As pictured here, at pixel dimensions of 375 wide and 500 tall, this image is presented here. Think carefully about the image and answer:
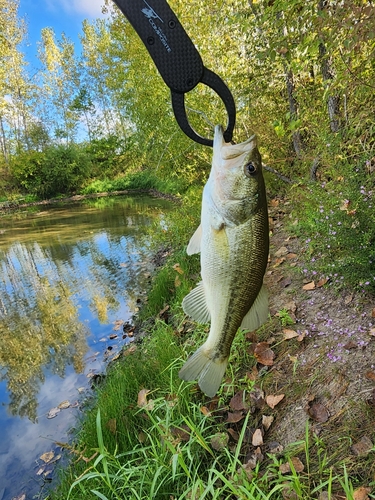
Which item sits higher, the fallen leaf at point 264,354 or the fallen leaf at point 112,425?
the fallen leaf at point 264,354

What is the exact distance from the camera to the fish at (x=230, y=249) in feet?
3.77

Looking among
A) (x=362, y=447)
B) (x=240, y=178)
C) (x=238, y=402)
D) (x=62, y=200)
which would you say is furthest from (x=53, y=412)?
(x=62, y=200)

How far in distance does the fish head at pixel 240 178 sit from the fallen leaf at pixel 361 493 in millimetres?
1594

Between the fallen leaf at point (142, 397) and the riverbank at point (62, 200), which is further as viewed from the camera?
the riverbank at point (62, 200)

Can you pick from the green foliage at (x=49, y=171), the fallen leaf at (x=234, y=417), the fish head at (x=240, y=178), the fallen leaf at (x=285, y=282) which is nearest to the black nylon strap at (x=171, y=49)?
the fish head at (x=240, y=178)

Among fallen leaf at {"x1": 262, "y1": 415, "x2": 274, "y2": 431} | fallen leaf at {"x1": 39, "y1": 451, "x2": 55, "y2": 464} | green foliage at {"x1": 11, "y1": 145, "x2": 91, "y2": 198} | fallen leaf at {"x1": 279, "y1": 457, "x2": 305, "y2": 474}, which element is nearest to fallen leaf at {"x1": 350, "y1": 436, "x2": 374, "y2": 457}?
fallen leaf at {"x1": 279, "y1": 457, "x2": 305, "y2": 474}

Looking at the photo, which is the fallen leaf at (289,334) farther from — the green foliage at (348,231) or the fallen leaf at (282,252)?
the fallen leaf at (282,252)

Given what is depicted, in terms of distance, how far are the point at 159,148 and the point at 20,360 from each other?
19.3 ft

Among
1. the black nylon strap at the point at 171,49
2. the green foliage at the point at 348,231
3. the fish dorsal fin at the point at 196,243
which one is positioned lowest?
the green foliage at the point at 348,231

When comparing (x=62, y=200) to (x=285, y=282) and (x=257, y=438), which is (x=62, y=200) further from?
(x=257, y=438)

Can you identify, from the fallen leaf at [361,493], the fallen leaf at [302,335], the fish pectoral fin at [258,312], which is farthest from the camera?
the fallen leaf at [302,335]

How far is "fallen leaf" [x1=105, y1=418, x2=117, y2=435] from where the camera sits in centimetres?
298

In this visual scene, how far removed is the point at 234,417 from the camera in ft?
8.70

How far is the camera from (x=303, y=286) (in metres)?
3.64
